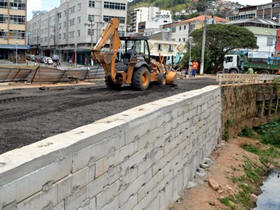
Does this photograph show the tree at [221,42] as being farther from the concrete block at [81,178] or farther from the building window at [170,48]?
the concrete block at [81,178]

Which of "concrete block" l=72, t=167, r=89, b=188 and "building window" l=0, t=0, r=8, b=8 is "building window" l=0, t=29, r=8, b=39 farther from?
"concrete block" l=72, t=167, r=89, b=188

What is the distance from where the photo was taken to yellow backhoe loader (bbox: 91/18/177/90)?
555 inches

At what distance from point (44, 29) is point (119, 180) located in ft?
357

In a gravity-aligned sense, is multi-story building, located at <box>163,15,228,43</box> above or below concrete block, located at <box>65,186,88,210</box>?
above

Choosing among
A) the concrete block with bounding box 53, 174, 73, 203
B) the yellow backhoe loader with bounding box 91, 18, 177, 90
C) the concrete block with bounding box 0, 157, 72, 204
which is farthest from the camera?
the yellow backhoe loader with bounding box 91, 18, 177, 90

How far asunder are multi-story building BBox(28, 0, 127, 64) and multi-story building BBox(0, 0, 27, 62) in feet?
35.6

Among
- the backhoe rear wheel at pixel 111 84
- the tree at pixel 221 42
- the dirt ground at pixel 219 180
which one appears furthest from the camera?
the tree at pixel 221 42

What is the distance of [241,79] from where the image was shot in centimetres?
2405

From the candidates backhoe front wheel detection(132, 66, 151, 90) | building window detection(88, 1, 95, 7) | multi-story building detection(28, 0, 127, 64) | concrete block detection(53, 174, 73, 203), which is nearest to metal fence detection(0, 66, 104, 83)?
backhoe front wheel detection(132, 66, 151, 90)

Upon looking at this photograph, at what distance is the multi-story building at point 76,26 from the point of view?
7344 cm

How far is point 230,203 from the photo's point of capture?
11.2 m

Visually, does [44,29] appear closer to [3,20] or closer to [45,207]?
[3,20]

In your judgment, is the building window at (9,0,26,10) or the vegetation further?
the building window at (9,0,26,10)

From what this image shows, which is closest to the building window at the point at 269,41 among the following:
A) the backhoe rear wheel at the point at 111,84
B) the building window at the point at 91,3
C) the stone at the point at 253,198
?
the building window at the point at 91,3
